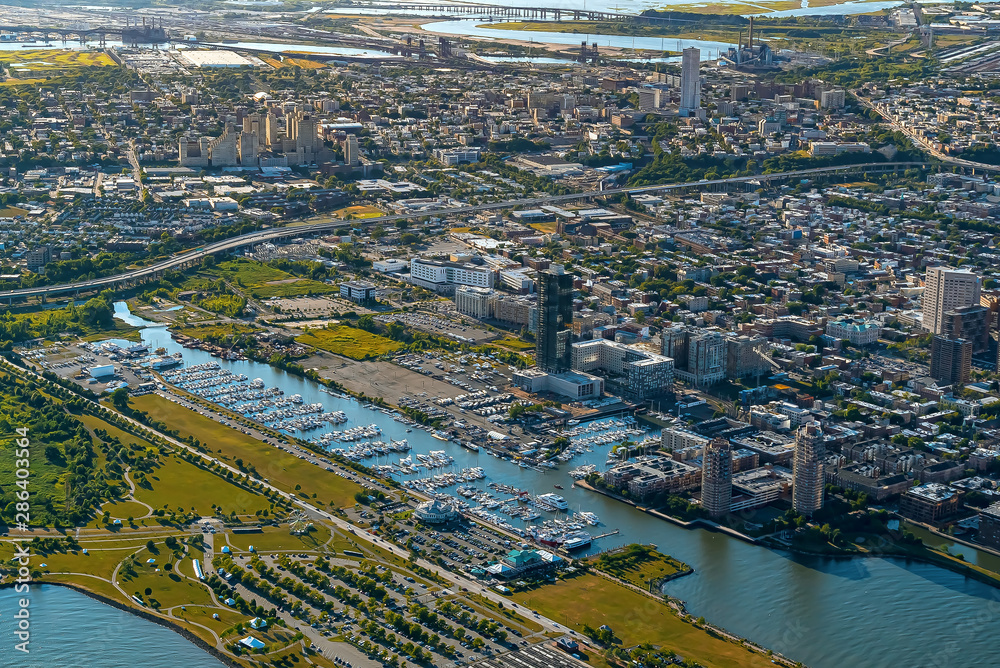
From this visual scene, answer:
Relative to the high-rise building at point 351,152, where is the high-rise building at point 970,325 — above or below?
below

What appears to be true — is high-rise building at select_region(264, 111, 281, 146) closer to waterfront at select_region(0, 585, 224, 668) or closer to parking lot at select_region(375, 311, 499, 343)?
parking lot at select_region(375, 311, 499, 343)

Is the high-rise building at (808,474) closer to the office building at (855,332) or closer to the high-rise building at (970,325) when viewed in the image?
the high-rise building at (970,325)

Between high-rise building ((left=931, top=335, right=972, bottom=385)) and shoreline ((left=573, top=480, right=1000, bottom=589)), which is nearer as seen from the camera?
shoreline ((left=573, top=480, right=1000, bottom=589))

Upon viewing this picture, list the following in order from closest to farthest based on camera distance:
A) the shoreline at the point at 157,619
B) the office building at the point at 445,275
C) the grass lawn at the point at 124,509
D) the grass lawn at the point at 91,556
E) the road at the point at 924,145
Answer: the shoreline at the point at 157,619
the grass lawn at the point at 91,556
the grass lawn at the point at 124,509
the office building at the point at 445,275
the road at the point at 924,145

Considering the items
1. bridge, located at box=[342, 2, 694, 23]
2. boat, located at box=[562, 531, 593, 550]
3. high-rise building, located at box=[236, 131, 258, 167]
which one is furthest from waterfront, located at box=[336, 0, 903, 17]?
boat, located at box=[562, 531, 593, 550]

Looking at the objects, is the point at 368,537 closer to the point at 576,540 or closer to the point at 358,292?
the point at 576,540

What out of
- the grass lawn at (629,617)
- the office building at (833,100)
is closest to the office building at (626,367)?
the grass lawn at (629,617)

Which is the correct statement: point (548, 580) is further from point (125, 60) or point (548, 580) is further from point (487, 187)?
point (125, 60)
